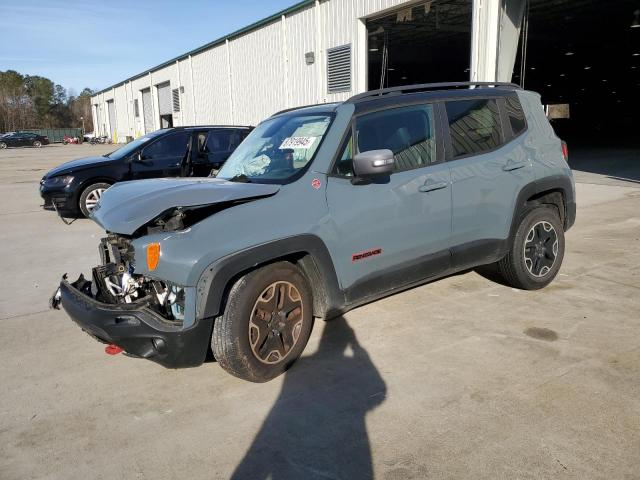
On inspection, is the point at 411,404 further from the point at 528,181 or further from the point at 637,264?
the point at 637,264

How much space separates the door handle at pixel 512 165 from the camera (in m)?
4.44

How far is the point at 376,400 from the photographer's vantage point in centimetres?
314

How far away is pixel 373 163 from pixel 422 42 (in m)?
22.1

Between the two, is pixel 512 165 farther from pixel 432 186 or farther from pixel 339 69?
pixel 339 69

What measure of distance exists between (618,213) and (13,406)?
365 inches

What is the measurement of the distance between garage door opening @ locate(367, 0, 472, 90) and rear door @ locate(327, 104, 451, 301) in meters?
6.68

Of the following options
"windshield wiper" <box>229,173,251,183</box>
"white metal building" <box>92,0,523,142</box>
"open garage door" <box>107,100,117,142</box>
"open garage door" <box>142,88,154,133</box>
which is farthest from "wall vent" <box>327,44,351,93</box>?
"open garage door" <box>107,100,117,142</box>

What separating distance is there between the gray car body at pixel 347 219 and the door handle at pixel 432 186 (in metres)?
0.01

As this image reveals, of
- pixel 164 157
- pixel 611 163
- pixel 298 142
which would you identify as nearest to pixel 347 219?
pixel 298 142

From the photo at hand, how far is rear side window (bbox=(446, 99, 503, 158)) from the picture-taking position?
13.9 feet

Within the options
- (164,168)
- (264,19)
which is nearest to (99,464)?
(164,168)

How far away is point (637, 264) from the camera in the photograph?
5.75 m

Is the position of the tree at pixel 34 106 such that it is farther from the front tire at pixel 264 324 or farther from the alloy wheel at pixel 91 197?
the front tire at pixel 264 324

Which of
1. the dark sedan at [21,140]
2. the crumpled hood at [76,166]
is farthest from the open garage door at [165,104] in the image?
the crumpled hood at [76,166]
